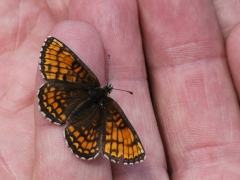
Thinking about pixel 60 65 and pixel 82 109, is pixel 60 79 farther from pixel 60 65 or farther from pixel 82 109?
pixel 82 109

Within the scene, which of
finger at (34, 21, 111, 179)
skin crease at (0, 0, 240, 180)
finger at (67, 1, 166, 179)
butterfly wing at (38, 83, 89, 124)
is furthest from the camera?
finger at (67, 1, 166, 179)

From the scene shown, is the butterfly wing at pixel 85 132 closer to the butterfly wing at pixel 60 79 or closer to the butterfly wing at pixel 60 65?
the butterfly wing at pixel 60 79

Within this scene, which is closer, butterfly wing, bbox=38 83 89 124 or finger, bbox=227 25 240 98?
butterfly wing, bbox=38 83 89 124

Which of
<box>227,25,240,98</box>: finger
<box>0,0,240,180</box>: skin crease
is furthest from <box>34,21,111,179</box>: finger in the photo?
<box>227,25,240,98</box>: finger

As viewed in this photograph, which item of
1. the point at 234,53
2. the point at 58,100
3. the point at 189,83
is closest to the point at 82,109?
the point at 58,100

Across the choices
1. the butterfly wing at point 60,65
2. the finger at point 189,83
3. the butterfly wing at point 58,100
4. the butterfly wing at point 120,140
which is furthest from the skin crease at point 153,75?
the butterfly wing at point 120,140

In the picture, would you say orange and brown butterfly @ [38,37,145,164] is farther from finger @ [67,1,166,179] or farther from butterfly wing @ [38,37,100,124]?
finger @ [67,1,166,179]

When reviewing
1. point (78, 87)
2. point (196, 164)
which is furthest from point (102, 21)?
point (196, 164)
